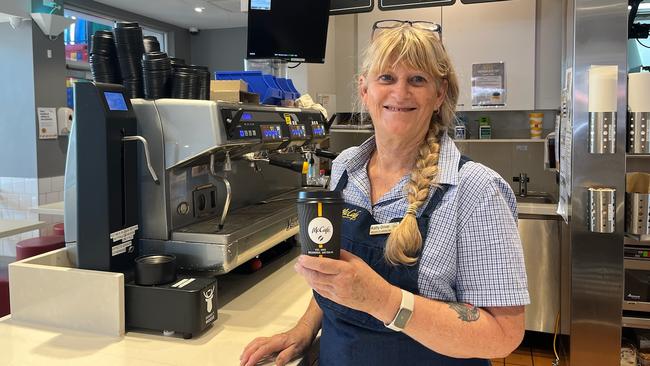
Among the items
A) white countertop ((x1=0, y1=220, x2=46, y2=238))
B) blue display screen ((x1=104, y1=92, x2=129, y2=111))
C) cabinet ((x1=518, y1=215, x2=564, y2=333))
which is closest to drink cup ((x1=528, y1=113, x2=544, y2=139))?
cabinet ((x1=518, y1=215, x2=564, y2=333))

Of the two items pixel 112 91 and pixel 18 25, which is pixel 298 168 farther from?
pixel 18 25

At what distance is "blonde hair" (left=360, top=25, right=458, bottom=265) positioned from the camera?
44.5 inches

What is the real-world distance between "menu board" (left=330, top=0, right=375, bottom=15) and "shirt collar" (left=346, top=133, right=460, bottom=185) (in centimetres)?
247

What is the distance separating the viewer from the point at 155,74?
1.74 metres

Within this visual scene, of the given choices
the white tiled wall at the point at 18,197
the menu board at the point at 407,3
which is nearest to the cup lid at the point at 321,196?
the menu board at the point at 407,3

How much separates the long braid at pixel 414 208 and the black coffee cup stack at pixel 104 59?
1.14 metres

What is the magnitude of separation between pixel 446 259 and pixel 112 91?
44.6 inches

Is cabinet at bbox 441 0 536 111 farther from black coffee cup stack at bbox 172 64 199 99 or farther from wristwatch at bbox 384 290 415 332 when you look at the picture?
wristwatch at bbox 384 290 415 332

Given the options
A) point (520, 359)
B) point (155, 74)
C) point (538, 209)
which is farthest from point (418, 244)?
point (520, 359)

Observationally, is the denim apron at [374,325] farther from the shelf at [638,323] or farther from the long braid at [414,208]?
the shelf at [638,323]

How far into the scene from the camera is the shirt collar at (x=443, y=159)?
1.16 meters

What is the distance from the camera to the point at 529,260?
12.0 ft

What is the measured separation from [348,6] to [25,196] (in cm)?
365

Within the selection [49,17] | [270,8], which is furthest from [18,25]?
[270,8]
